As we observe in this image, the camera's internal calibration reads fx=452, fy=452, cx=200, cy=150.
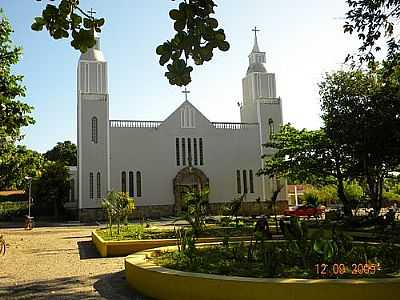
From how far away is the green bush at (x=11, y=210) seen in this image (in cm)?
3934

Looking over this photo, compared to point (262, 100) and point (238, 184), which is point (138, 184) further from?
point (262, 100)

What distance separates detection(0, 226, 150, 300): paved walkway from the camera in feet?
25.8

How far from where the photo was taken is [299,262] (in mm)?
7762

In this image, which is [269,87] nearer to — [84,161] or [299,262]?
[84,161]

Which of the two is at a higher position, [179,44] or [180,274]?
[179,44]

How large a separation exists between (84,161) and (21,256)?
2164 centimetres

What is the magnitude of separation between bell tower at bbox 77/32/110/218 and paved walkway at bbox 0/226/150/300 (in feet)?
65.0

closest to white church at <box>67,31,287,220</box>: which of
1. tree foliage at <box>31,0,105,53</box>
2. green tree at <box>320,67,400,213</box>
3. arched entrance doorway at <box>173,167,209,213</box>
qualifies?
arched entrance doorway at <box>173,167,209,213</box>

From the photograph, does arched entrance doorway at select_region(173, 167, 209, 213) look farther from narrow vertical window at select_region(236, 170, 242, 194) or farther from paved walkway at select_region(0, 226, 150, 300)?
paved walkway at select_region(0, 226, 150, 300)

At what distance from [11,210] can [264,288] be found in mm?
38340

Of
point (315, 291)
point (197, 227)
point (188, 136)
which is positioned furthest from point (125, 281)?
point (188, 136)

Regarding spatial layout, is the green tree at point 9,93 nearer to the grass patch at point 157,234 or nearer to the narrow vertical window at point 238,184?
the grass patch at point 157,234

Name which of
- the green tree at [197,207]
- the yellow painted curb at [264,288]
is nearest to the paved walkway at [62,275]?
the yellow painted curb at [264,288]

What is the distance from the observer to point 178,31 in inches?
110
